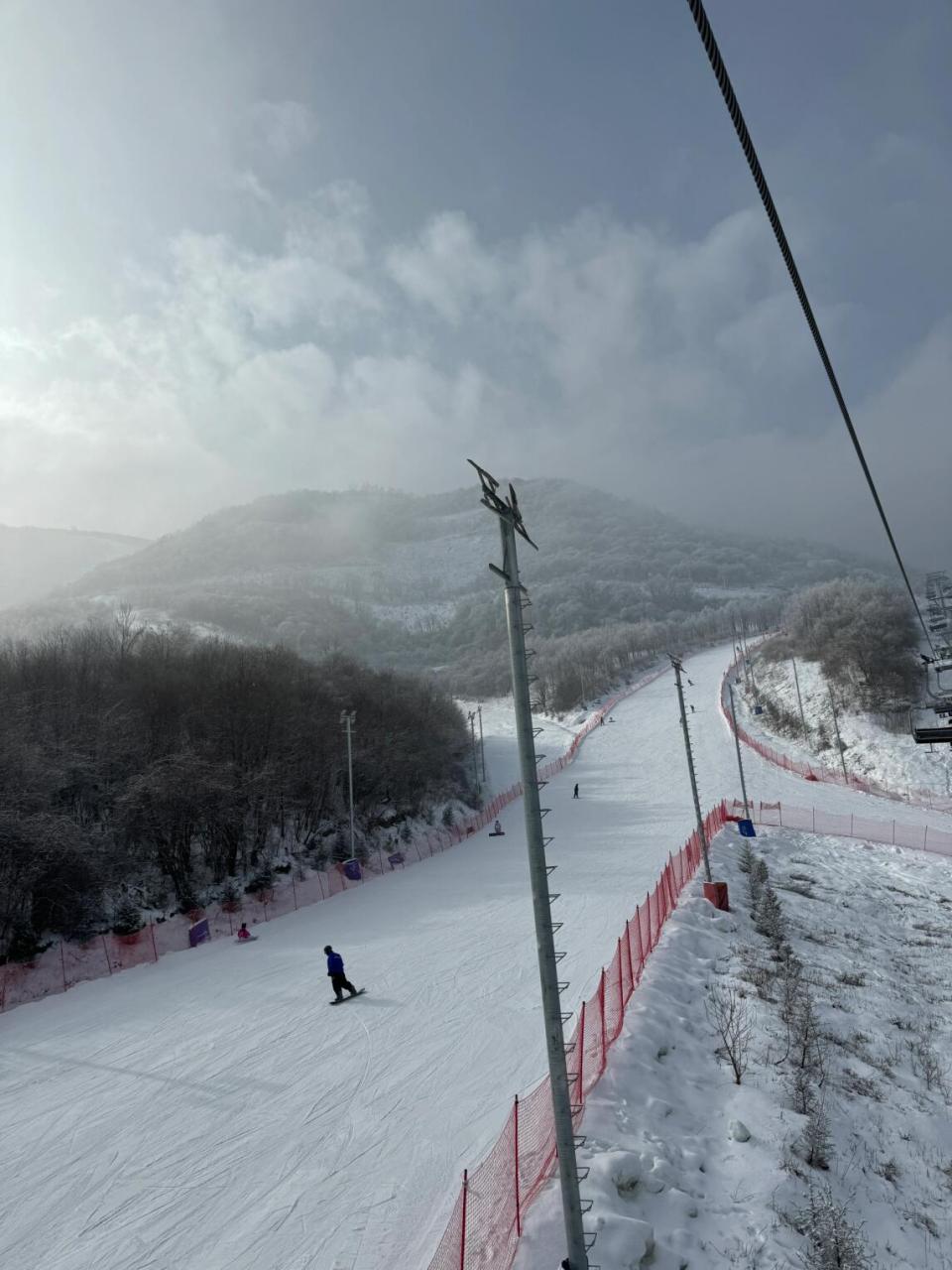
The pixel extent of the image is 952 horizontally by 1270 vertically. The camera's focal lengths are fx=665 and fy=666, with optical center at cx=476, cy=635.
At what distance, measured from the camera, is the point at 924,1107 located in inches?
464

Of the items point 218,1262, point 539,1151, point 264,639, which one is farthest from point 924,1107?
point 264,639

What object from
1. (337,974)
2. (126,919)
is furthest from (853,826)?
(126,919)

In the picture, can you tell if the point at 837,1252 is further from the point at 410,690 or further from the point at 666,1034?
the point at 410,690

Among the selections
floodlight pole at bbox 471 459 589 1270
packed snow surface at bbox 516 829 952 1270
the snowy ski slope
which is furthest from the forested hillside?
floodlight pole at bbox 471 459 589 1270

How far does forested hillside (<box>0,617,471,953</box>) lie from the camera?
2683cm

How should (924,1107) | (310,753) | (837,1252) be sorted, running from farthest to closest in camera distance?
(310,753) < (924,1107) < (837,1252)

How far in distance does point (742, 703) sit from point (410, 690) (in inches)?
1651

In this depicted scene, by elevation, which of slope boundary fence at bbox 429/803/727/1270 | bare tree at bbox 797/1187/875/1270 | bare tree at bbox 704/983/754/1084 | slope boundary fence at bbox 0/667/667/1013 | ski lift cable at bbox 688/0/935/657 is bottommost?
slope boundary fence at bbox 0/667/667/1013

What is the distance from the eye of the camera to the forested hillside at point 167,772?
1056 inches

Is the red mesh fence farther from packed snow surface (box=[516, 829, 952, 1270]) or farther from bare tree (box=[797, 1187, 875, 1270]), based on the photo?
bare tree (box=[797, 1187, 875, 1270])

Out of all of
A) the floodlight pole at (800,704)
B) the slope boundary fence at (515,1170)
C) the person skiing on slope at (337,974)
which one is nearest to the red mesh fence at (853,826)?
the floodlight pole at (800,704)

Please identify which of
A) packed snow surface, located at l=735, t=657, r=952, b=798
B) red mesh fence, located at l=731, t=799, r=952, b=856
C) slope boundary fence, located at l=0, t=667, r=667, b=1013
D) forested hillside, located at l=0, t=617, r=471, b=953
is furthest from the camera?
packed snow surface, located at l=735, t=657, r=952, b=798

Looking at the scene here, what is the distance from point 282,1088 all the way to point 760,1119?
352 inches

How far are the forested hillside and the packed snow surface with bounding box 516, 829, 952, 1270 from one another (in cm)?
2293
